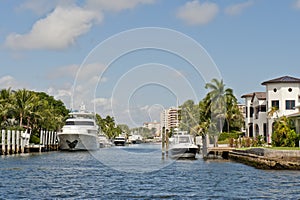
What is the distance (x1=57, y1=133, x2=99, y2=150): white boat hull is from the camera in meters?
93.3

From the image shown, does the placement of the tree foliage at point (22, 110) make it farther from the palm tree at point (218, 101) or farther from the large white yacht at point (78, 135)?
the palm tree at point (218, 101)

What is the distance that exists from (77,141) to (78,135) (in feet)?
5.59

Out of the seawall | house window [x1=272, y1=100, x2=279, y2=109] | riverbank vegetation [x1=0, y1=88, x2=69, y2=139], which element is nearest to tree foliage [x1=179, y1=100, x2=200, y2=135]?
riverbank vegetation [x1=0, y1=88, x2=69, y2=139]

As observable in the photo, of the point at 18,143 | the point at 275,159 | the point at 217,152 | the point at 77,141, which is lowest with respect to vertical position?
the point at 275,159

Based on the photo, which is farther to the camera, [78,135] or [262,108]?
[78,135]

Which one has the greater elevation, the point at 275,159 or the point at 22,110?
the point at 22,110

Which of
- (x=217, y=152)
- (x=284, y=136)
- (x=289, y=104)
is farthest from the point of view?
(x=289, y=104)

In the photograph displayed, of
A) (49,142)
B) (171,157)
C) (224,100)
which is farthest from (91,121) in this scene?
(171,157)

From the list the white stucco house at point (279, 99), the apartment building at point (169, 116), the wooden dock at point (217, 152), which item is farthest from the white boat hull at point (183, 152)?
the apartment building at point (169, 116)

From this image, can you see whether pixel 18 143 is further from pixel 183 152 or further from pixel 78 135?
pixel 183 152

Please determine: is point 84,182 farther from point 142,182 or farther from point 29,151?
point 29,151

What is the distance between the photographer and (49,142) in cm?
9912

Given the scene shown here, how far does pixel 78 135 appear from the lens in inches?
3661

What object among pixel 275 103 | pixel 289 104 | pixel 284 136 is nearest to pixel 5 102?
pixel 275 103
